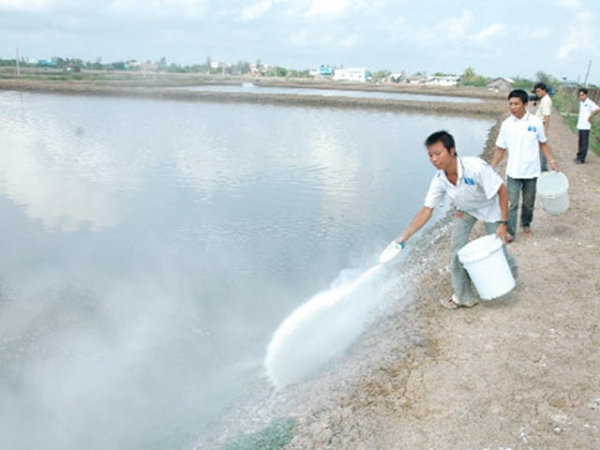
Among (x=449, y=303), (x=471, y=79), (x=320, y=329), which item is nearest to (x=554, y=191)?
(x=449, y=303)

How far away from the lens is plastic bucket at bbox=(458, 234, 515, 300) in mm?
5395

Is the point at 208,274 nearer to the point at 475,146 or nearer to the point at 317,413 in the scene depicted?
the point at 317,413

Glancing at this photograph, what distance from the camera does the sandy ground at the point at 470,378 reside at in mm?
4039

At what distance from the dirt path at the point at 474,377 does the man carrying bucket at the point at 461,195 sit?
58 centimetres

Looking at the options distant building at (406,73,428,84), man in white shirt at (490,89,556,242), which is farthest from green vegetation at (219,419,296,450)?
distant building at (406,73,428,84)

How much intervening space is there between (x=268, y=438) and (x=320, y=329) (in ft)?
9.36

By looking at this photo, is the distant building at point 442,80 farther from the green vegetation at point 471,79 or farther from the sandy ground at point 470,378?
the sandy ground at point 470,378

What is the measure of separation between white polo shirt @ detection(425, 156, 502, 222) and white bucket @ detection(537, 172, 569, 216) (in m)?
2.68

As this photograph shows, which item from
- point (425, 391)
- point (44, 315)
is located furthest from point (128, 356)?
point (425, 391)

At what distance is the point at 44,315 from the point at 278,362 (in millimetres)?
3481

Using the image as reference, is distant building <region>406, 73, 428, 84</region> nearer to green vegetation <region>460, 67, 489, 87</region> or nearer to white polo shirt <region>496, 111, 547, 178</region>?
green vegetation <region>460, 67, 489, 87</region>

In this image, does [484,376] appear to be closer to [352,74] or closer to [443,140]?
[443,140]

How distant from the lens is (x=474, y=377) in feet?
15.4

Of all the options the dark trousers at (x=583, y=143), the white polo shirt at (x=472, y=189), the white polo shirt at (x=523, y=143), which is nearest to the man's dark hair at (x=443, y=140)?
the white polo shirt at (x=472, y=189)
